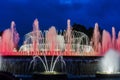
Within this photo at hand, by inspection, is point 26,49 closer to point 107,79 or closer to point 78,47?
point 78,47

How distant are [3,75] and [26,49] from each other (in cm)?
4891

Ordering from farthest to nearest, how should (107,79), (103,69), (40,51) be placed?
(40,51) < (103,69) < (107,79)

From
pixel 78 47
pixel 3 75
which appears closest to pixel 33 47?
pixel 78 47

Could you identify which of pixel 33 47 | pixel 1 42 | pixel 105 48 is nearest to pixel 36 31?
pixel 33 47

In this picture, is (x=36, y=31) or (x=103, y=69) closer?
(x=103, y=69)

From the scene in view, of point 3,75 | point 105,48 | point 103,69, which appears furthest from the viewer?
point 105,48

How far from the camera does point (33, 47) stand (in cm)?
6066

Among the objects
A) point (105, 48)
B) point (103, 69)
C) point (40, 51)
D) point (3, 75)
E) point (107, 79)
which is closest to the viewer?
point (3, 75)

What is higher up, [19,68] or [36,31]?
[36,31]

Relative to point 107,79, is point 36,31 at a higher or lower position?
higher

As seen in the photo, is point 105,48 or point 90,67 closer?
point 90,67

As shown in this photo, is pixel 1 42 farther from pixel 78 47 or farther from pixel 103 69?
pixel 103 69

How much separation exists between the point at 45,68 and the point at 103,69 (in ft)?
23.8

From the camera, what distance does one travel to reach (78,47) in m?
66.1
